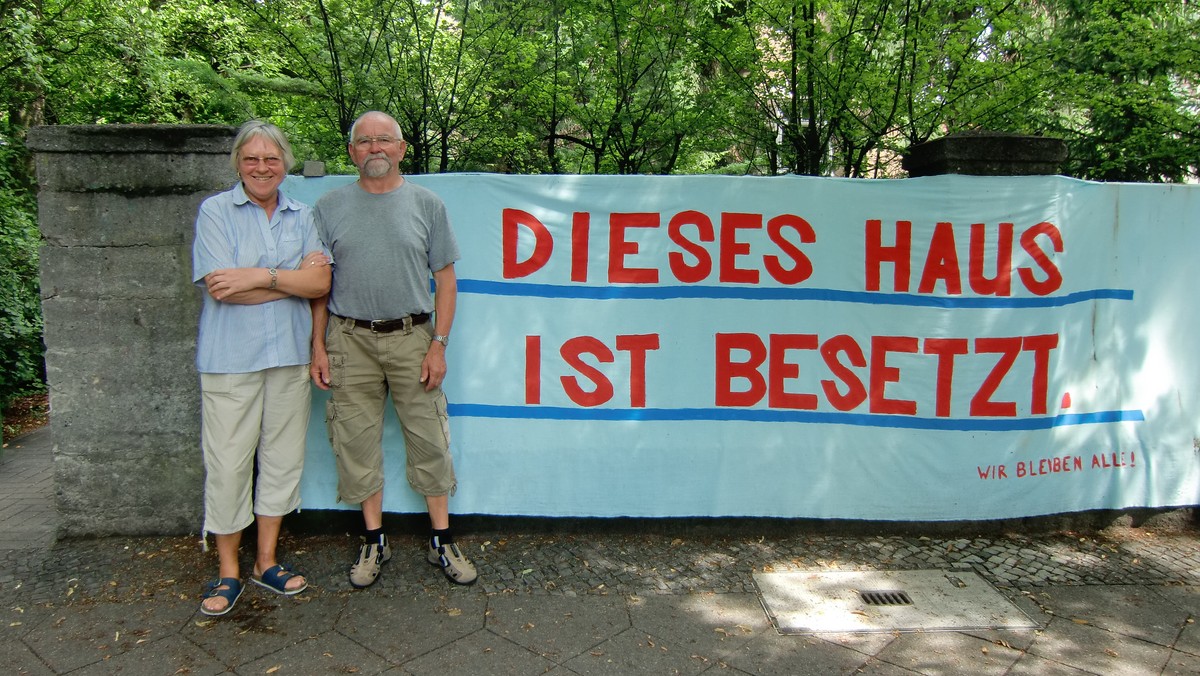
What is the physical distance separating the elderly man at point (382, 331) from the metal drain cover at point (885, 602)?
1361 millimetres

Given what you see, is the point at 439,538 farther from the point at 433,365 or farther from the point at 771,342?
the point at 771,342

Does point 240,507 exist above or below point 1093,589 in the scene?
above

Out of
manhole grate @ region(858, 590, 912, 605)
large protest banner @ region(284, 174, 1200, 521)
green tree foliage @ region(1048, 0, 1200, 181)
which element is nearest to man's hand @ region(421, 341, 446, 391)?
large protest banner @ region(284, 174, 1200, 521)

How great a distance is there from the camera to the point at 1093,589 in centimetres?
333

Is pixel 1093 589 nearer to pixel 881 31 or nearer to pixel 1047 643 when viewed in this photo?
pixel 1047 643

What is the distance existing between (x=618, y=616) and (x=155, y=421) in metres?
2.39

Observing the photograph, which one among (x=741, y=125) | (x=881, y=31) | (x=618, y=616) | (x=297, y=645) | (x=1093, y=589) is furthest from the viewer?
(x=741, y=125)

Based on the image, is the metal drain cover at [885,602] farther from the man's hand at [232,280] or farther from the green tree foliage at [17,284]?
the green tree foliage at [17,284]

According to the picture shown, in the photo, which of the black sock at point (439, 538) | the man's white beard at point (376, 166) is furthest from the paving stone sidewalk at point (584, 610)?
the man's white beard at point (376, 166)

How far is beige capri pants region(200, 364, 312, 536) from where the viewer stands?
123 inches

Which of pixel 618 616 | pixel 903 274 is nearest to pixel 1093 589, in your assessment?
pixel 903 274

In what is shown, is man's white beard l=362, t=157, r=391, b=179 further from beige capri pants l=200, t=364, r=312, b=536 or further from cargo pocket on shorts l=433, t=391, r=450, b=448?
cargo pocket on shorts l=433, t=391, r=450, b=448

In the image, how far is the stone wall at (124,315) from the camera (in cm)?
351

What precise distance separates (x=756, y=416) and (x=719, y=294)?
2.06ft
